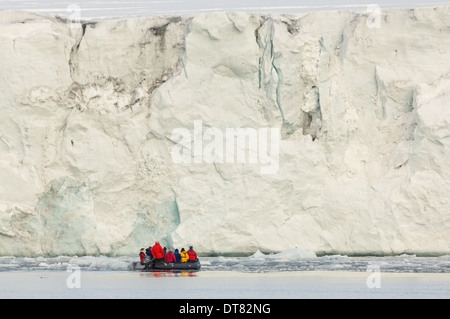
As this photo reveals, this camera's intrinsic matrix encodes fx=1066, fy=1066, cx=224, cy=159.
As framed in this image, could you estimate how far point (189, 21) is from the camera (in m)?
23.4

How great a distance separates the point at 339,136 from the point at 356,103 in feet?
3.39

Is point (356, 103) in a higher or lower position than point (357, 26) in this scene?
lower

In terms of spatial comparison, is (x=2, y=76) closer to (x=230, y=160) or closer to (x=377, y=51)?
(x=230, y=160)

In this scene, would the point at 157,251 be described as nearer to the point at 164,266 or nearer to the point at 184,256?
the point at 164,266

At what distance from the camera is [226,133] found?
74.5 ft

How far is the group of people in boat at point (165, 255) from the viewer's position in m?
20.4

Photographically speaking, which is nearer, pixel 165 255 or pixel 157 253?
pixel 157 253

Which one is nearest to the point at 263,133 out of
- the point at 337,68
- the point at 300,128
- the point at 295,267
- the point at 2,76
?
the point at 300,128

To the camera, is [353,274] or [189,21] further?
[189,21]

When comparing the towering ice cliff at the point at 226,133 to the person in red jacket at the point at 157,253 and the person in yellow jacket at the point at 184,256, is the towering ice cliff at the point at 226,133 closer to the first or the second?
the person in red jacket at the point at 157,253

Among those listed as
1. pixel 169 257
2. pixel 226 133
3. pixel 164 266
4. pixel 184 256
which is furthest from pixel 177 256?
pixel 226 133

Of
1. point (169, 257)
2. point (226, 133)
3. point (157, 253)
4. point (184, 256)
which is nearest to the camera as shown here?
point (184, 256)

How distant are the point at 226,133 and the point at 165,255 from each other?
320 centimetres

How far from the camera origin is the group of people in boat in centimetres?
2039
